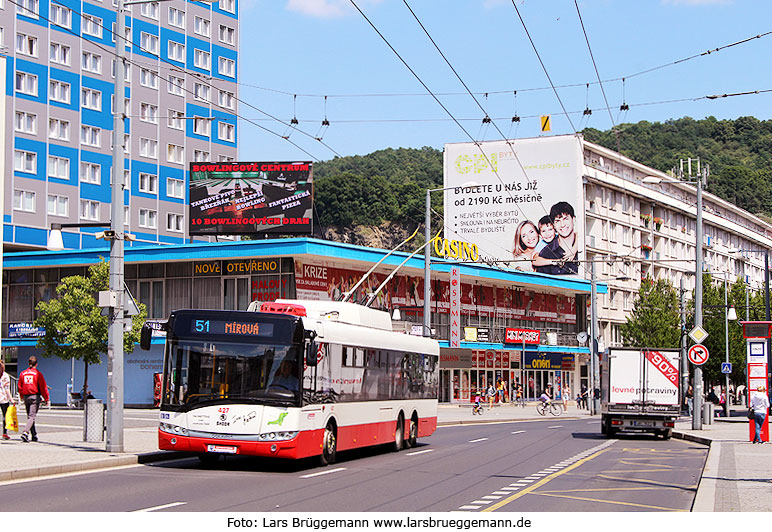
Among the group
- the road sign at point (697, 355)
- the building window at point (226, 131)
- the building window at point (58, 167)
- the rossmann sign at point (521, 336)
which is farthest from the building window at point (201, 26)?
the road sign at point (697, 355)

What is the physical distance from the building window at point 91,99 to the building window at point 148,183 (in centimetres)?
621

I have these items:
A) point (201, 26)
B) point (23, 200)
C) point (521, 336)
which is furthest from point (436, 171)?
point (23, 200)

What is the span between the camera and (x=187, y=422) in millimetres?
18125

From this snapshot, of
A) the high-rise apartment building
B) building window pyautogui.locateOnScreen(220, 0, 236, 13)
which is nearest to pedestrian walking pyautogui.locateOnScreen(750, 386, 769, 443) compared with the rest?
the high-rise apartment building

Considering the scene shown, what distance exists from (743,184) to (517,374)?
74.9 meters

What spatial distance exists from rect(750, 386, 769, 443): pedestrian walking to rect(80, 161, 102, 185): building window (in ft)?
177

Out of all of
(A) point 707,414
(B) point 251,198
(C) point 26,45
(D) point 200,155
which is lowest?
(A) point 707,414

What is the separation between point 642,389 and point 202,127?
2190 inches

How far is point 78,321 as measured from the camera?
47312mm

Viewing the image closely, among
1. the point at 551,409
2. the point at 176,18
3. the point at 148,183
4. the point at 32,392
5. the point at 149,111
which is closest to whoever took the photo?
the point at 32,392

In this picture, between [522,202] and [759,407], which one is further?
[522,202]

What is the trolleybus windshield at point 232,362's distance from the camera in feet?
59.3

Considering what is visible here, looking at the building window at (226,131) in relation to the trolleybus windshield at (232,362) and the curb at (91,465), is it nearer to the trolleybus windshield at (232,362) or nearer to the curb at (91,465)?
the curb at (91,465)

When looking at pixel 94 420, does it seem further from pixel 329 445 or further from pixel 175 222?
pixel 175 222
